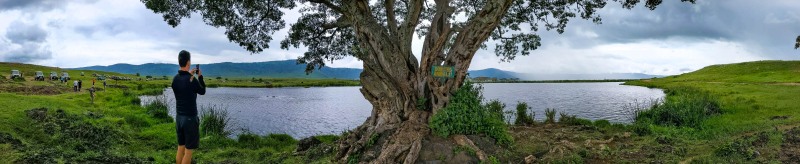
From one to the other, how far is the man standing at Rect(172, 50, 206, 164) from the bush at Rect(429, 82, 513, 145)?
6493 millimetres

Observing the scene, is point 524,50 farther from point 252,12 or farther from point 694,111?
point 252,12

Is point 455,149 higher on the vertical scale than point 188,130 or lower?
lower

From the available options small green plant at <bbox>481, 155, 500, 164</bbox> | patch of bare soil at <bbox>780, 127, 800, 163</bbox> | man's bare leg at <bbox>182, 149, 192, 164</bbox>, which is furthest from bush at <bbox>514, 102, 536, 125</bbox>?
man's bare leg at <bbox>182, 149, 192, 164</bbox>

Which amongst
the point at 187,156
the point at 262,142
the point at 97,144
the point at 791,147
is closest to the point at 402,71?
the point at 187,156

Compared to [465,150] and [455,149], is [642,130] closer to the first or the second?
[465,150]

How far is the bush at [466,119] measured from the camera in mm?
12828

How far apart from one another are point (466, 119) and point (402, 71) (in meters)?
2.74

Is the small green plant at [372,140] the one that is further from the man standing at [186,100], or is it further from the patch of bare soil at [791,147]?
the patch of bare soil at [791,147]

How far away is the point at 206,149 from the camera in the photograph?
683 inches

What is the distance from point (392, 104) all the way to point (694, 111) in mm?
17301

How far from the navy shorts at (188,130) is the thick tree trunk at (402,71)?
4585 mm

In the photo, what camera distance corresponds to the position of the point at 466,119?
13.0 metres

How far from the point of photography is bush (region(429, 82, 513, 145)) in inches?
505

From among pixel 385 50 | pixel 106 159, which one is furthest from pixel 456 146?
pixel 106 159
